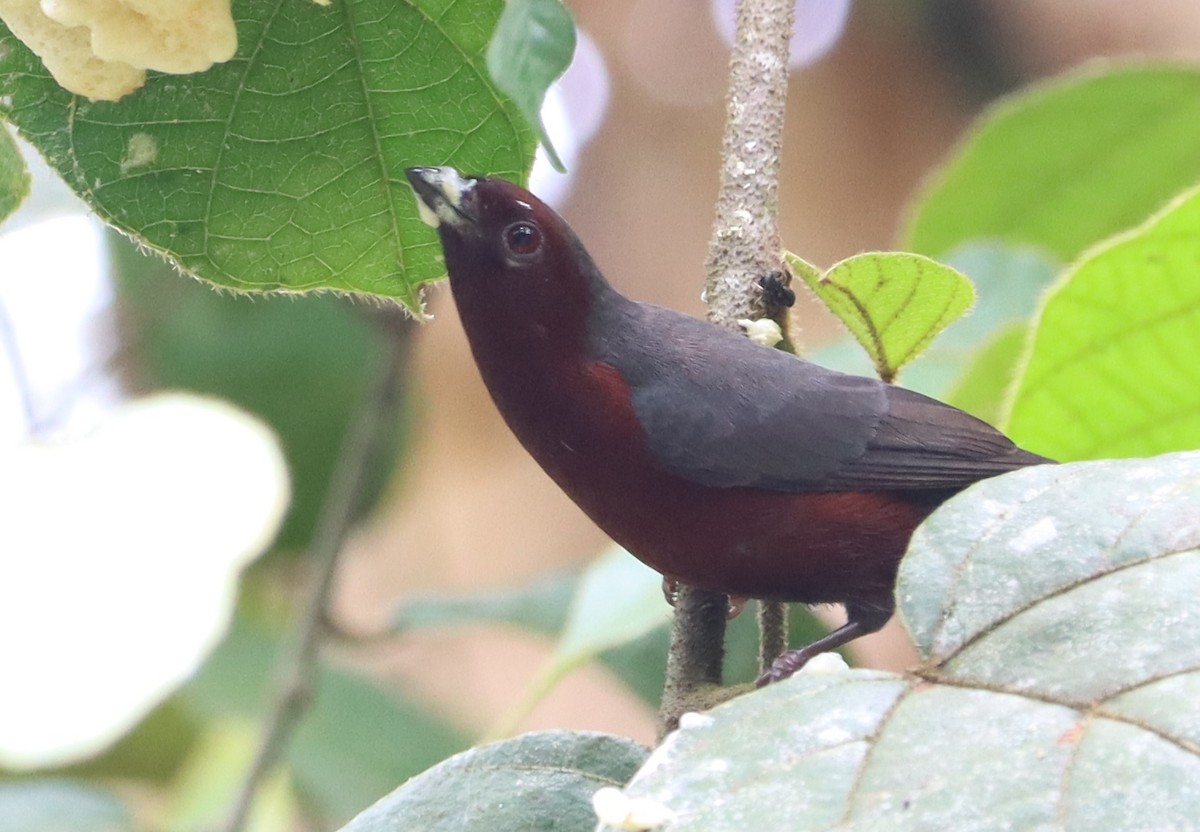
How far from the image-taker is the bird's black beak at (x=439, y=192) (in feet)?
4.93

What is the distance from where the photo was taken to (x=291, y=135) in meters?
1.49

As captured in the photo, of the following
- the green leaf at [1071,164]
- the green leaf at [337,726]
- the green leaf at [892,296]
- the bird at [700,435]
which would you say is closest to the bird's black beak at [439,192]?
the bird at [700,435]

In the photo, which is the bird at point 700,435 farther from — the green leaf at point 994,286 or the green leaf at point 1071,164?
the green leaf at point 1071,164

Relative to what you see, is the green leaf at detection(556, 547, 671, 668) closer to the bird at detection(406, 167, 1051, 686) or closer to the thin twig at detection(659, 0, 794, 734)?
the bird at detection(406, 167, 1051, 686)

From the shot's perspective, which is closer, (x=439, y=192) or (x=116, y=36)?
(x=116, y=36)

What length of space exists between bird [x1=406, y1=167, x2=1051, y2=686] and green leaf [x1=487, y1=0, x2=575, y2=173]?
26.6 inches

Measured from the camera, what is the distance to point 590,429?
1817 mm

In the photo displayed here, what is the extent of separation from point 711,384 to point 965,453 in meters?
0.42

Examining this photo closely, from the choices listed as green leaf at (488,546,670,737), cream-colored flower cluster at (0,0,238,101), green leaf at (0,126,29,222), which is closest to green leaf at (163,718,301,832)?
green leaf at (488,546,670,737)

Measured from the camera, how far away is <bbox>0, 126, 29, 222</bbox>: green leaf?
140 cm

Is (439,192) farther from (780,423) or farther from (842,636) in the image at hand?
(842,636)

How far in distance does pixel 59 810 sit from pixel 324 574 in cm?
99

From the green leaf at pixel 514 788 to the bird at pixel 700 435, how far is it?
19.6 inches

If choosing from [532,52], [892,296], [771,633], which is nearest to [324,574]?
[771,633]
